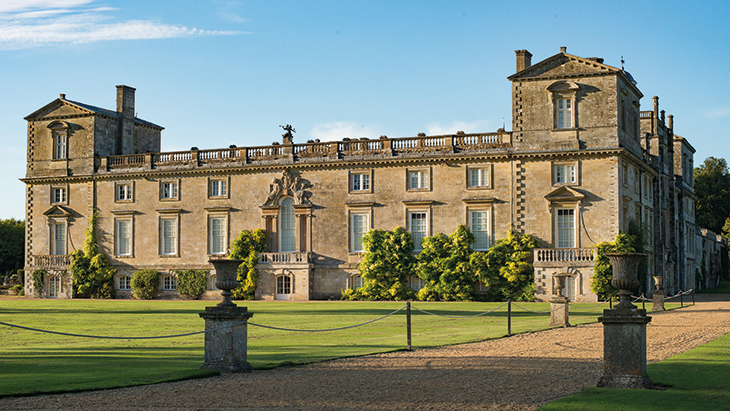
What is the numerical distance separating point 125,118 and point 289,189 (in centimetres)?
1433

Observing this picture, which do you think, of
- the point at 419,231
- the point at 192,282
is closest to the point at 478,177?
the point at 419,231

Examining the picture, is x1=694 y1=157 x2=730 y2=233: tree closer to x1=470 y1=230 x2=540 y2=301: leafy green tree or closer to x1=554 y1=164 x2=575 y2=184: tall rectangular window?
x1=554 y1=164 x2=575 y2=184: tall rectangular window

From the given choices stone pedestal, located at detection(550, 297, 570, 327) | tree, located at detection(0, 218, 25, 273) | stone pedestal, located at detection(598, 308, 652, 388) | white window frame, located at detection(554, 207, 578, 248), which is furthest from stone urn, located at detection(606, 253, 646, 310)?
tree, located at detection(0, 218, 25, 273)

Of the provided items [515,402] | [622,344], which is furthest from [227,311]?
[622,344]

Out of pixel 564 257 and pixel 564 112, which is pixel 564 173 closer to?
pixel 564 112

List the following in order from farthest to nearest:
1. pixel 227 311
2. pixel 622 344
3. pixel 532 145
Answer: pixel 532 145 < pixel 227 311 < pixel 622 344

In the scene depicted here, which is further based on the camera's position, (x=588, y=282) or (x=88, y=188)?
(x=88, y=188)

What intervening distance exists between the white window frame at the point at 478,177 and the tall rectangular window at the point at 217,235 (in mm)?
14602

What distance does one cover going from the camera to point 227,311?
1230cm

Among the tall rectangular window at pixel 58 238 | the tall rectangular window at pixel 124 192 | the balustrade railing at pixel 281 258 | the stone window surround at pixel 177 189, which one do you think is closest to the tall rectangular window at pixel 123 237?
the tall rectangular window at pixel 124 192

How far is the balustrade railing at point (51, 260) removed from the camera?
4778cm

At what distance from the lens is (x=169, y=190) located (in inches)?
1820

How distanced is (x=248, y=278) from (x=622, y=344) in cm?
3413

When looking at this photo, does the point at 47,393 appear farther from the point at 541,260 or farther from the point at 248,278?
the point at 248,278
